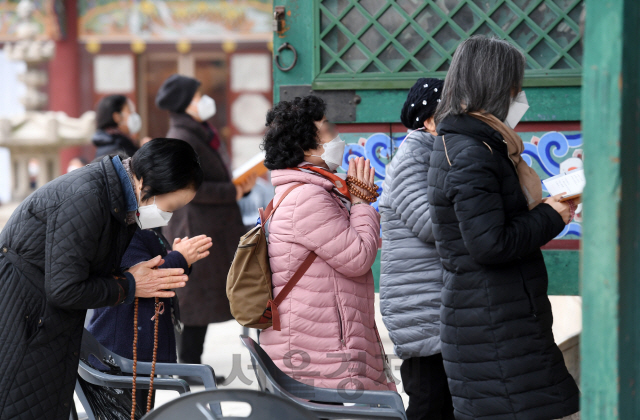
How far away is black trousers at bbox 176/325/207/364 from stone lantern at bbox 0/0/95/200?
474 cm

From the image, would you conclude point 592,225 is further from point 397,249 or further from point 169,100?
point 169,100

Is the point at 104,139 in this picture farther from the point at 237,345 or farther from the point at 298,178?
the point at 298,178

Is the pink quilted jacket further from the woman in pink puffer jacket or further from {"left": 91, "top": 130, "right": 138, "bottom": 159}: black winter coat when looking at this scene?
{"left": 91, "top": 130, "right": 138, "bottom": 159}: black winter coat

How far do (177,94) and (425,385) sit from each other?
2.57m

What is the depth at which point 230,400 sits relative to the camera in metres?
1.67

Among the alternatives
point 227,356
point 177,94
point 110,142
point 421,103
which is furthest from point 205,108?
point 421,103

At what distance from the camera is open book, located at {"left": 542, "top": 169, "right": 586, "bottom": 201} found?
2.17 m

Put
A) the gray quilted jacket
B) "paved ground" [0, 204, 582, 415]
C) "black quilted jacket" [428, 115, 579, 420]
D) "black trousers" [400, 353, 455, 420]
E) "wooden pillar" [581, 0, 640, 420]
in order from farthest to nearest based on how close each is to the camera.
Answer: "paved ground" [0, 204, 582, 415] < "black trousers" [400, 353, 455, 420] < the gray quilted jacket < "black quilted jacket" [428, 115, 579, 420] < "wooden pillar" [581, 0, 640, 420]

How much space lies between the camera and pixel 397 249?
9.27 feet

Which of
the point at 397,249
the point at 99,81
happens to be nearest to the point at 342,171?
the point at 397,249

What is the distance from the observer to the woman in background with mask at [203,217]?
4.46 meters

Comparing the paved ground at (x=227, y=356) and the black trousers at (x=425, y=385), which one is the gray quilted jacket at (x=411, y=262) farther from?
the paved ground at (x=227, y=356)

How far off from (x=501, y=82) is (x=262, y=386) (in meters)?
1.26

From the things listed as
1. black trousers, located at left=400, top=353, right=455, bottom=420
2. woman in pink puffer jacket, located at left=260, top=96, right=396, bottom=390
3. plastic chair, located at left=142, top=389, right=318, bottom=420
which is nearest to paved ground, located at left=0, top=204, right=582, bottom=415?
black trousers, located at left=400, top=353, right=455, bottom=420
